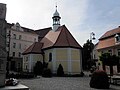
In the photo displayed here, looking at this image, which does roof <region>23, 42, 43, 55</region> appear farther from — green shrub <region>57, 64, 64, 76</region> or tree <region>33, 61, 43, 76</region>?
green shrub <region>57, 64, 64, 76</region>

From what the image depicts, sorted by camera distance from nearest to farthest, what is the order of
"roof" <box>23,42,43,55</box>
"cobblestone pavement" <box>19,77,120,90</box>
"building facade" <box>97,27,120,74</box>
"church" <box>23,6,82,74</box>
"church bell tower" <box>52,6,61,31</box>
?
"cobblestone pavement" <box>19,77,120,90</box> < "church" <box>23,6,82,74</box> < "building facade" <box>97,27,120,74</box> < "roof" <box>23,42,43,55</box> < "church bell tower" <box>52,6,61,31</box>

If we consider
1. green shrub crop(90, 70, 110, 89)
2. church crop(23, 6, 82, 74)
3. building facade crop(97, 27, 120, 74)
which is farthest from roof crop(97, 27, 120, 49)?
green shrub crop(90, 70, 110, 89)

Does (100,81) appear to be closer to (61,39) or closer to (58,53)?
(58,53)

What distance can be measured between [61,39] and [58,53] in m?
3.16

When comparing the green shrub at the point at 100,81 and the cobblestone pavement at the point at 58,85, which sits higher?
the green shrub at the point at 100,81

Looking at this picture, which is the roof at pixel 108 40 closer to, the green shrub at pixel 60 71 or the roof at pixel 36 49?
the green shrub at pixel 60 71

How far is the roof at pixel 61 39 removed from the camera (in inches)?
1487

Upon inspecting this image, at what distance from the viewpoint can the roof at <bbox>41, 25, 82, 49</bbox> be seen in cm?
3778

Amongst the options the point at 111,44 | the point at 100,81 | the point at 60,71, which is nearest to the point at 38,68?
the point at 60,71

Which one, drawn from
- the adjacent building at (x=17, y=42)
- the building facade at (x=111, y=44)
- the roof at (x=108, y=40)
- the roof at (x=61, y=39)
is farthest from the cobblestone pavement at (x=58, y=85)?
the adjacent building at (x=17, y=42)

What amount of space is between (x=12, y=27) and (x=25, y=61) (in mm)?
16474

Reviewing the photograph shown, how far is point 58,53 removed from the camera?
37125 mm

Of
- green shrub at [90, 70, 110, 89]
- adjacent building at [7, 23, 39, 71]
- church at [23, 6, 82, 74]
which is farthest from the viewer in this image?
adjacent building at [7, 23, 39, 71]

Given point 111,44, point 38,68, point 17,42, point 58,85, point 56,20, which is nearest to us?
point 58,85
